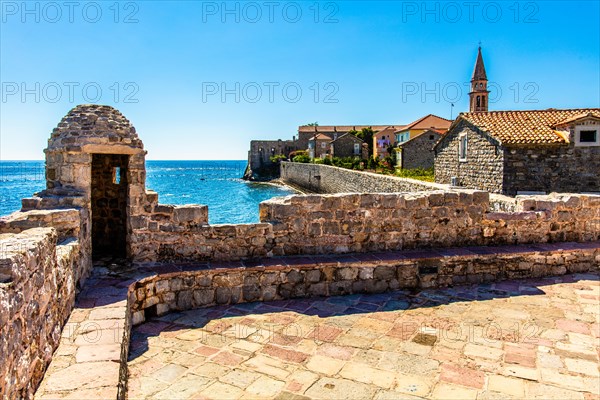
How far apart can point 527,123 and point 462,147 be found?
3.26m

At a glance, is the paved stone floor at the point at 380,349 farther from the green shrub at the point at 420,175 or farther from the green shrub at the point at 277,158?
the green shrub at the point at 277,158

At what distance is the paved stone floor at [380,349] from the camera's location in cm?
389

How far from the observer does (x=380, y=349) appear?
184 inches

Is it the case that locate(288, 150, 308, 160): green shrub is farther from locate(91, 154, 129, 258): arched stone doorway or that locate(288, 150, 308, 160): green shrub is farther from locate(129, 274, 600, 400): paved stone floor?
locate(129, 274, 600, 400): paved stone floor

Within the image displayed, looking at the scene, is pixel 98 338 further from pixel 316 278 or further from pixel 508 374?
pixel 508 374

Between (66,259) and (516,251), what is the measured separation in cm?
635

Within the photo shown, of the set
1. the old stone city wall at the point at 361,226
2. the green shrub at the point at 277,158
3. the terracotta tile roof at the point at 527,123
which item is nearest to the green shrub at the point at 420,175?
the terracotta tile roof at the point at 527,123

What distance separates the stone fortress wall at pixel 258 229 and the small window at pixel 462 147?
15.3 meters

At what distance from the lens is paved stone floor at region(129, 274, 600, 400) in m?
3.89

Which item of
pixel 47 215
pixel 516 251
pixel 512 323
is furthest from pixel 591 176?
pixel 47 215

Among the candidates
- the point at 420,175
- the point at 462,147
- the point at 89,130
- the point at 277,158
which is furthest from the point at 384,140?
the point at 89,130

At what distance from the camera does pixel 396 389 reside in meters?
3.88

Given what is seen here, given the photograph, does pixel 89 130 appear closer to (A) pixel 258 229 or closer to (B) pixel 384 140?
(A) pixel 258 229

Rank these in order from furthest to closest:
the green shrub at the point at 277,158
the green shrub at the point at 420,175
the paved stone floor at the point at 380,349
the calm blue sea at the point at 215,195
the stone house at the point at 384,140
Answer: the green shrub at the point at 277,158, the stone house at the point at 384,140, the calm blue sea at the point at 215,195, the green shrub at the point at 420,175, the paved stone floor at the point at 380,349
